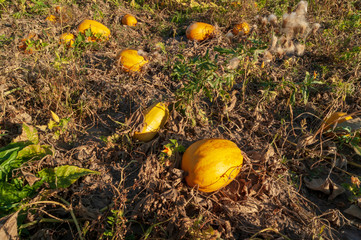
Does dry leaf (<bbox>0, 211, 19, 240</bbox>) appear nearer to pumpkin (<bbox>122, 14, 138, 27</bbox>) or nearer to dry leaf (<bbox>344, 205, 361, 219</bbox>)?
dry leaf (<bbox>344, 205, 361, 219</bbox>)

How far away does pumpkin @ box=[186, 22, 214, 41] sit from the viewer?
4.27 m

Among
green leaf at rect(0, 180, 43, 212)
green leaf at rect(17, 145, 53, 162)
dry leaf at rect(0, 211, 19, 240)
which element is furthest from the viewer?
green leaf at rect(17, 145, 53, 162)

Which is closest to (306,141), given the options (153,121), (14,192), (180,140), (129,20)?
(180,140)

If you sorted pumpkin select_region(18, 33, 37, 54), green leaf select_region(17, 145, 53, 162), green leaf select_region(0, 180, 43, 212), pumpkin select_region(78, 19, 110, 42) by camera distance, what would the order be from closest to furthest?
1. green leaf select_region(0, 180, 43, 212)
2. green leaf select_region(17, 145, 53, 162)
3. pumpkin select_region(18, 33, 37, 54)
4. pumpkin select_region(78, 19, 110, 42)

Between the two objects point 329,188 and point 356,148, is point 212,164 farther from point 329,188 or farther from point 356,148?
point 356,148

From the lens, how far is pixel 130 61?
3.42 metres

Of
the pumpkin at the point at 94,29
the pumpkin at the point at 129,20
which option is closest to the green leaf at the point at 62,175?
the pumpkin at the point at 94,29

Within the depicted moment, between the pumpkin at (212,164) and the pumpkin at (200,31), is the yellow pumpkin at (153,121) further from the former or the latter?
the pumpkin at (200,31)

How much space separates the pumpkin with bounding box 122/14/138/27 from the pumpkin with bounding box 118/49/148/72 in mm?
1678

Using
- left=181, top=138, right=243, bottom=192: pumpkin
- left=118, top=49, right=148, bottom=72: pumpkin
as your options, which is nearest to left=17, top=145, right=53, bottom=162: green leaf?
left=181, top=138, right=243, bottom=192: pumpkin

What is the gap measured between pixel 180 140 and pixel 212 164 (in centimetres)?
57

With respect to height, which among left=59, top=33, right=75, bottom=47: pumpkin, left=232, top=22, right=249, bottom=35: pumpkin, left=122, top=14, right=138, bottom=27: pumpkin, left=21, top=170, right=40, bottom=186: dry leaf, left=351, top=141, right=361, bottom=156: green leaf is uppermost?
left=59, top=33, right=75, bottom=47: pumpkin

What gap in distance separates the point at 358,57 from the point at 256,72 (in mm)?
1438

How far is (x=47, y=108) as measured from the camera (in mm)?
2879
